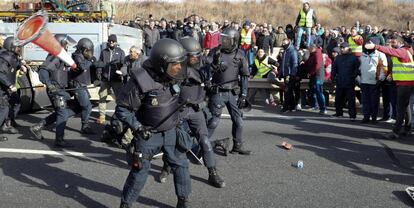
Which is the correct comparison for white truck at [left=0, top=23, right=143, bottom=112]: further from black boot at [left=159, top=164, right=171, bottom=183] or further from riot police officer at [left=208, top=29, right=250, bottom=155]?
black boot at [left=159, top=164, right=171, bottom=183]

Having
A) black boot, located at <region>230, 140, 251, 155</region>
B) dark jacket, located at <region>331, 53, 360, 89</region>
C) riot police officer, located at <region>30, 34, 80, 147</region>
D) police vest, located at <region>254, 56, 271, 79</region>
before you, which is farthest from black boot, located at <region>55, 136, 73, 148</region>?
police vest, located at <region>254, 56, 271, 79</region>

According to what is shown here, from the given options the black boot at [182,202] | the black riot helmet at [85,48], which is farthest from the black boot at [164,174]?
the black riot helmet at [85,48]

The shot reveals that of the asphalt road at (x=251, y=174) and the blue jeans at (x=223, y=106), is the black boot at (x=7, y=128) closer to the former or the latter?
the asphalt road at (x=251, y=174)

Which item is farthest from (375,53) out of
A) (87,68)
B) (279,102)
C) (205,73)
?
(87,68)

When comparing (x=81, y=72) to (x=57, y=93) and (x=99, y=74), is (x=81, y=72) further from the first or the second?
(x=99, y=74)

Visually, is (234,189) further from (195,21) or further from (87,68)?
(195,21)

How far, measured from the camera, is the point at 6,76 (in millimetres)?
8672

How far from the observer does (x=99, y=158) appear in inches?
297

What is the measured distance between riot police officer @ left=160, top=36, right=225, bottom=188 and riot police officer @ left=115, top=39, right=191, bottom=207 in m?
1.19

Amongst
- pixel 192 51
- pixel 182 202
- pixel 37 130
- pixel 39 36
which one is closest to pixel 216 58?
pixel 192 51

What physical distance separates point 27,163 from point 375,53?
7.58m

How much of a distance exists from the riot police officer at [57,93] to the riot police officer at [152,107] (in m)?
3.67

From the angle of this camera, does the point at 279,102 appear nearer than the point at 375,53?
No

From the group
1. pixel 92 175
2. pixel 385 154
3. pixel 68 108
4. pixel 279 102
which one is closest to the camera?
pixel 92 175
